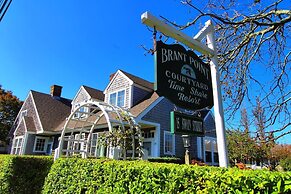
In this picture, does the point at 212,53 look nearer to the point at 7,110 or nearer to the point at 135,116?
the point at 135,116

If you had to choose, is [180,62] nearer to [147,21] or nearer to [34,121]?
[147,21]

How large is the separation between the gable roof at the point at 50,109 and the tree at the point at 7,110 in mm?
10487

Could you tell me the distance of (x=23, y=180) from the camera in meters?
6.82

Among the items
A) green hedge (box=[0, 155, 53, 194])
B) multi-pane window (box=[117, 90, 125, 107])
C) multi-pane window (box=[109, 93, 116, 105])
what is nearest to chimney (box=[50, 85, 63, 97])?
multi-pane window (box=[109, 93, 116, 105])

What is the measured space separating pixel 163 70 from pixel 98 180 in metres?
2.55

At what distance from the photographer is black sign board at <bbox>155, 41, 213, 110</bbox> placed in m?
2.93

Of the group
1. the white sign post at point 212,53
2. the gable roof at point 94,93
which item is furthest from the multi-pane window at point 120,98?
the white sign post at point 212,53

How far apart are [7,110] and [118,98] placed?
76.2 ft

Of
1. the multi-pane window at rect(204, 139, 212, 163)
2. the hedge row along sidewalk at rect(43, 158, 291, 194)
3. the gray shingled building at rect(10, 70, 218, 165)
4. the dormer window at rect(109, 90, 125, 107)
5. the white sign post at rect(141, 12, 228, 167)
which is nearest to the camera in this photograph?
the hedge row along sidewalk at rect(43, 158, 291, 194)

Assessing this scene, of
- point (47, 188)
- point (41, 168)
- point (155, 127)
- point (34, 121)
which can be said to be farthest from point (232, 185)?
point (34, 121)

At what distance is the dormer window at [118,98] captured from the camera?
Answer: 16.6m

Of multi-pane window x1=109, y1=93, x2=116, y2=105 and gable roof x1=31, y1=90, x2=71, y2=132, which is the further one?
gable roof x1=31, y1=90, x2=71, y2=132

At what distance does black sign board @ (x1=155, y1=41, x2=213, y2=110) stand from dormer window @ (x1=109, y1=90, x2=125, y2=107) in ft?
42.5

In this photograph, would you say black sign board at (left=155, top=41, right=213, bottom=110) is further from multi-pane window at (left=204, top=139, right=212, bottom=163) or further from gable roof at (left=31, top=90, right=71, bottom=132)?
gable roof at (left=31, top=90, right=71, bottom=132)
